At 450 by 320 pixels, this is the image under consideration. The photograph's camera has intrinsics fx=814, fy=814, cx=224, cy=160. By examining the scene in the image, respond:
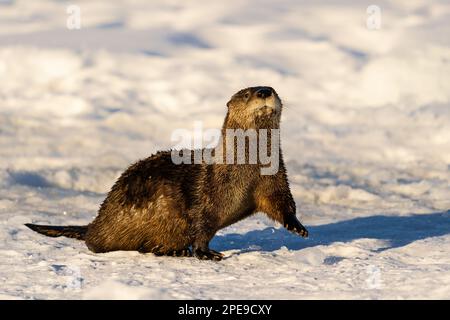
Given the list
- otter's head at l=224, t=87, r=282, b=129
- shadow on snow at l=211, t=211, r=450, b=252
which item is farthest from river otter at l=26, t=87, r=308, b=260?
shadow on snow at l=211, t=211, r=450, b=252

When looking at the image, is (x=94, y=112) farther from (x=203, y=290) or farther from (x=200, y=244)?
(x=203, y=290)

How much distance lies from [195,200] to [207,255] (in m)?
0.40

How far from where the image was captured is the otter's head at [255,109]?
5.84 meters

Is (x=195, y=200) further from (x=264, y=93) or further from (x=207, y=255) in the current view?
(x=264, y=93)

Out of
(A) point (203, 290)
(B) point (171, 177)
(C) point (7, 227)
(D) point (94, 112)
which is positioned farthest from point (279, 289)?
(D) point (94, 112)

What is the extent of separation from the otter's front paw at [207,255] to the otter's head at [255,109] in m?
0.96

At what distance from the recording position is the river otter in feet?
19.1

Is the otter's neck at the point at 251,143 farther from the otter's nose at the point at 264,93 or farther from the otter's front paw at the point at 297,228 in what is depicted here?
the otter's front paw at the point at 297,228

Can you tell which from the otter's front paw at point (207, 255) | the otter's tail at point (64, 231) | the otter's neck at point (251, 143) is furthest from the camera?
the otter's tail at point (64, 231)

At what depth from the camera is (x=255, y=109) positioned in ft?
19.4

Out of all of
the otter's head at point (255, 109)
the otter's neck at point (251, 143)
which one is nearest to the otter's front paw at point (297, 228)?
the otter's neck at point (251, 143)

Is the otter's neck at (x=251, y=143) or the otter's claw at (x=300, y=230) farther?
the otter's neck at (x=251, y=143)

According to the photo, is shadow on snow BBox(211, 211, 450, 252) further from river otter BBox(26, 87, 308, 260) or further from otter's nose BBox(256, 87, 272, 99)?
otter's nose BBox(256, 87, 272, 99)

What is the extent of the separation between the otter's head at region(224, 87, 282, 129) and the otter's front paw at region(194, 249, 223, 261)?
0.96 meters
